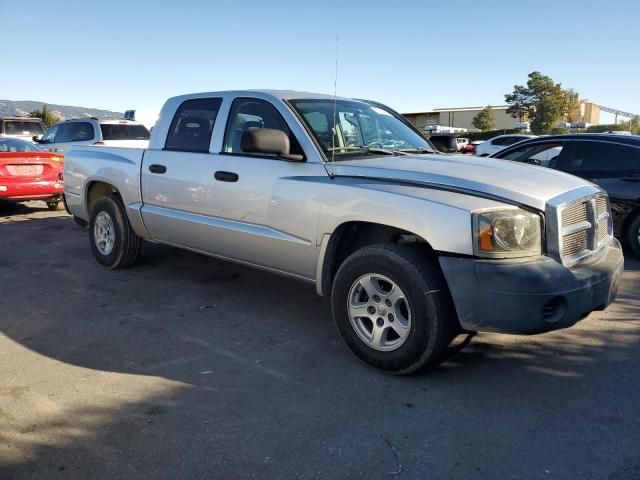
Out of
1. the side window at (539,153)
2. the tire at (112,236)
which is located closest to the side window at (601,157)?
the side window at (539,153)

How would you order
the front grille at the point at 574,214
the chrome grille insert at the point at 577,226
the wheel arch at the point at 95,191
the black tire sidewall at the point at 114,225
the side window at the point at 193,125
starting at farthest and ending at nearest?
the wheel arch at the point at 95,191
the black tire sidewall at the point at 114,225
the side window at the point at 193,125
the front grille at the point at 574,214
the chrome grille insert at the point at 577,226

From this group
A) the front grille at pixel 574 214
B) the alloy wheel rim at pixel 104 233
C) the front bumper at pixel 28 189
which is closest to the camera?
the front grille at pixel 574 214

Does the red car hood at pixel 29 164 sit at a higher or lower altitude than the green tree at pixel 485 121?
lower

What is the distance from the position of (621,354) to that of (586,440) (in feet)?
4.42

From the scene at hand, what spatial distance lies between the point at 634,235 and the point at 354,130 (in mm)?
4278

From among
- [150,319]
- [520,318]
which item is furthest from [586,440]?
[150,319]

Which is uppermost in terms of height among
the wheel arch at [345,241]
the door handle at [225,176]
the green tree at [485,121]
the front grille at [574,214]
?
the green tree at [485,121]

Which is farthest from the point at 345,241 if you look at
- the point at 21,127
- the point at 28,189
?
the point at 21,127

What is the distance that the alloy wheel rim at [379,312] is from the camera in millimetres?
3541

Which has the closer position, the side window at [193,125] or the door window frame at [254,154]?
the door window frame at [254,154]

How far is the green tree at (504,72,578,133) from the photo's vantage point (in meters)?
54.5

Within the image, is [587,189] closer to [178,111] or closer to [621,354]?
[621,354]

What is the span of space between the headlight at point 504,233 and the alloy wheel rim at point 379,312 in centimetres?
60

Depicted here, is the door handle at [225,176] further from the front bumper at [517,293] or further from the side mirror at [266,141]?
the front bumper at [517,293]
